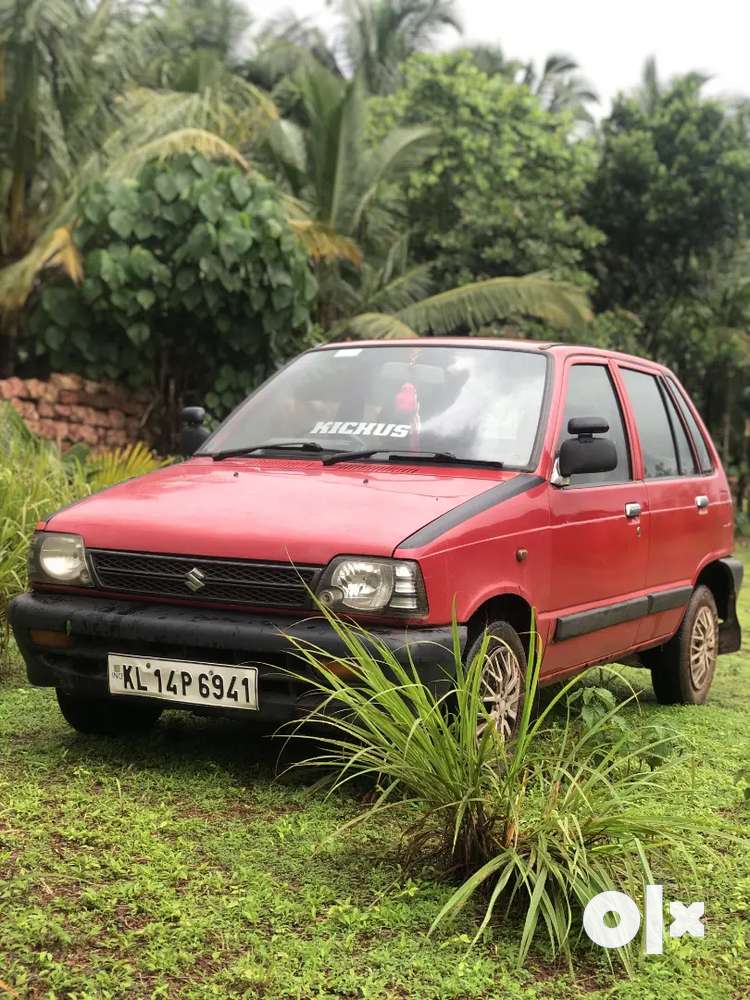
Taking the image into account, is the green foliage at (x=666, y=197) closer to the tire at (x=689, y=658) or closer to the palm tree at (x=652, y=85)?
the palm tree at (x=652, y=85)

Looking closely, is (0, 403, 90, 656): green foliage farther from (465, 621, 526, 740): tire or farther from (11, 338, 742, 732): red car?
(465, 621, 526, 740): tire

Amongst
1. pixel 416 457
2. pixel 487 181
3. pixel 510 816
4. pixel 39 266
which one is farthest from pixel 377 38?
pixel 510 816

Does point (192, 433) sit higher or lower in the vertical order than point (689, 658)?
higher

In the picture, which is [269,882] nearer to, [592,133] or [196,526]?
[196,526]

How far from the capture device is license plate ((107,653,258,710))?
411cm

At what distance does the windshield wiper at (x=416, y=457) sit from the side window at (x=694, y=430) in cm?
228

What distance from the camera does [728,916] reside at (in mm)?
3406

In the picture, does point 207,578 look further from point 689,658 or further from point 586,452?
point 689,658

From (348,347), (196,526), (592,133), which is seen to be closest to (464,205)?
(592,133)

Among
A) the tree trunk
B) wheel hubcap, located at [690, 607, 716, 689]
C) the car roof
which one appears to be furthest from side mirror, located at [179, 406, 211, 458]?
the tree trunk

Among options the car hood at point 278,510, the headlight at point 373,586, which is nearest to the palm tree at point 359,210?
the car hood at point 278,510

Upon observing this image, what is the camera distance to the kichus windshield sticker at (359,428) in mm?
5125

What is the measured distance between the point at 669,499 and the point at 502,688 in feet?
6.94

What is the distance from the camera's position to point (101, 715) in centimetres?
482
